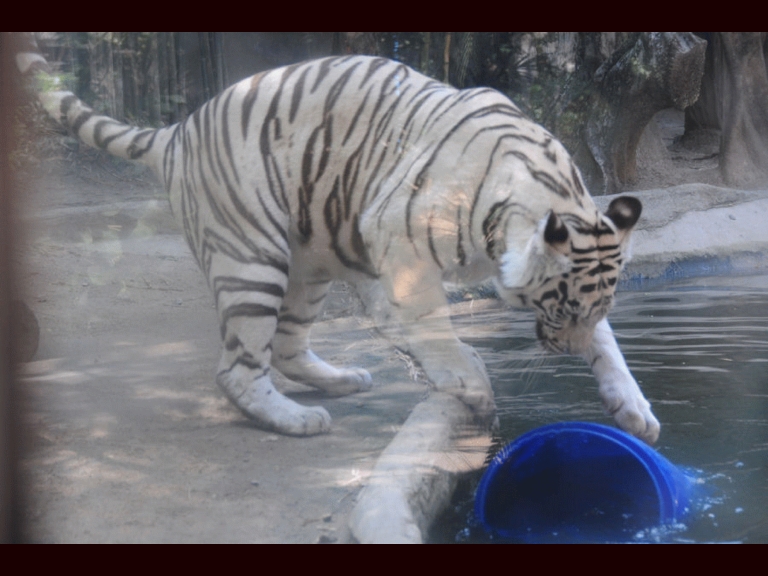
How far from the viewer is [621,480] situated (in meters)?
2.68

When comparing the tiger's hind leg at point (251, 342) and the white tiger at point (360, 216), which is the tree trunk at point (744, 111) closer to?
the white tiger at point (360, 216)

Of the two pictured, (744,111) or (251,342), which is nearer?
(251,342)

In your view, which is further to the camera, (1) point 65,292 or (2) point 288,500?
(1) point 65,292

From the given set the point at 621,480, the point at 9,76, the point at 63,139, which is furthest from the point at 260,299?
the point at 621,480

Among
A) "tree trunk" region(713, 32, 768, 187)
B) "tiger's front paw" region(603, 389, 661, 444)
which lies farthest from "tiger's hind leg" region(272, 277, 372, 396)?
"tree trunk" region(713, 32, 768, 187)

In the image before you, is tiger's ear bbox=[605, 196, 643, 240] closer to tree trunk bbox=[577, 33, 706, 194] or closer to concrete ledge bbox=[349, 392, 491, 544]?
tree trunk bbox=[577, 33, 706, 194]

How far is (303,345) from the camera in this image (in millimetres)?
2857

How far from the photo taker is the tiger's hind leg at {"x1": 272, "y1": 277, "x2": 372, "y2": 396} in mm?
2838

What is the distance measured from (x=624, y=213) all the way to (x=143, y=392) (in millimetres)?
1797

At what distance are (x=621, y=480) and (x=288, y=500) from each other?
3.65 feet

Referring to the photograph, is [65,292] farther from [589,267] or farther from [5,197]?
[589,267]

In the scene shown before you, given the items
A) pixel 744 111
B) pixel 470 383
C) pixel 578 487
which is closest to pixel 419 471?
pixel 470 383

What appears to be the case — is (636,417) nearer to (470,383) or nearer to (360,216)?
(470,383)

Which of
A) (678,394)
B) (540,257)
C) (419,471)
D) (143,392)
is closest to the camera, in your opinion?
(419,471)
